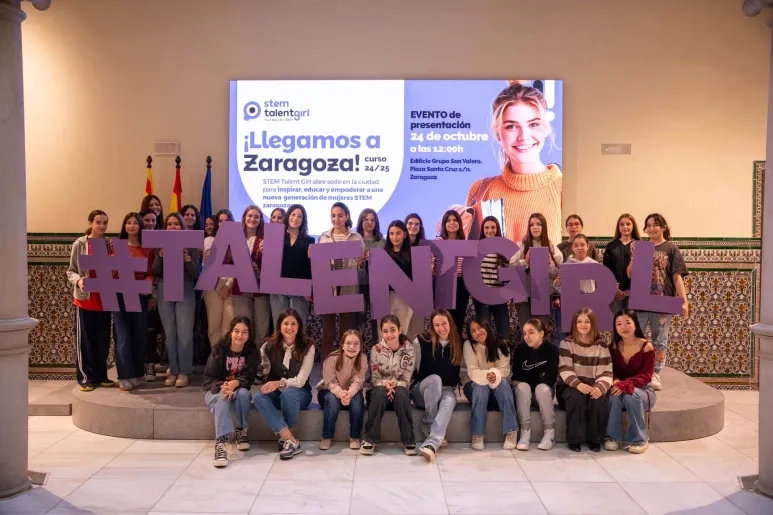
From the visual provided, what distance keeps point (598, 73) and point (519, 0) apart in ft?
3.45

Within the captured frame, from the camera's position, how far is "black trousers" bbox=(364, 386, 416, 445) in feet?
16.6

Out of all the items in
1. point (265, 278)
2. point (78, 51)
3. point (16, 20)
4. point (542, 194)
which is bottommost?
point (265, 278)

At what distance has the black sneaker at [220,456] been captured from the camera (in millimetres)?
4723

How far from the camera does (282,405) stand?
517cm

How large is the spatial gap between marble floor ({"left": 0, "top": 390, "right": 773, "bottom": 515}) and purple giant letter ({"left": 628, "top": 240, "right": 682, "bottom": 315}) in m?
1.04

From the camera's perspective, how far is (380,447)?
17.0ft

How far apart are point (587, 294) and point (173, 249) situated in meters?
3.28

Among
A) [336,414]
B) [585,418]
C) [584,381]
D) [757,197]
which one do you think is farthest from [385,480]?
[757,197]

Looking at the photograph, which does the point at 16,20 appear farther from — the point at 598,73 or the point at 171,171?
the point at 598,73

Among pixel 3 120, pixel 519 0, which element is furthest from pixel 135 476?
pixel 519 0

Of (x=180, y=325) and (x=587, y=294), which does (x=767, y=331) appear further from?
(x=180, y=325)

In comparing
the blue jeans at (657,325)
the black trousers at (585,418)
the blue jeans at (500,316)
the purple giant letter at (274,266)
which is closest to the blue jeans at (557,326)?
the blue jeans at (500,316)

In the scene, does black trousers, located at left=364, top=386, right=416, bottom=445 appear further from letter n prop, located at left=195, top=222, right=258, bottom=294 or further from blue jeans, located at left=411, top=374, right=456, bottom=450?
letter n prop, located at left=195, top=222, right=258, bottom=294

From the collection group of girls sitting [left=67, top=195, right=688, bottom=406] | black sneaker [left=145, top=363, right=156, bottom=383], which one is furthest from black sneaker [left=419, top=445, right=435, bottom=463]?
black sneaker [left=145, top=363, right=156, bottom=383]
